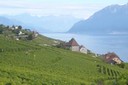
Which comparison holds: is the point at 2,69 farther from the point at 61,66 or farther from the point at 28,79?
the point at 61,66

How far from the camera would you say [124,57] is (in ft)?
483

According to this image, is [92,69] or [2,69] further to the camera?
[92,69]

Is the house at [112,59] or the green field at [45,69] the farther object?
the house at [112,59]

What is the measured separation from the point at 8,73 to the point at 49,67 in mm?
16400

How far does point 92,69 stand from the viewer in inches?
2512

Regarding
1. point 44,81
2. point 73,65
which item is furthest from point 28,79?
point 73,65

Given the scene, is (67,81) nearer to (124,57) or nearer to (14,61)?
(14,61)

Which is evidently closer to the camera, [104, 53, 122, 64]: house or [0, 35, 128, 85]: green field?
[0, 35, 128, 85]: green field

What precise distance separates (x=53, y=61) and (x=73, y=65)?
3.38 meters

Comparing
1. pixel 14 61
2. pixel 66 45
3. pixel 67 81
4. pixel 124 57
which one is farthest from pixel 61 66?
pixel 124 57

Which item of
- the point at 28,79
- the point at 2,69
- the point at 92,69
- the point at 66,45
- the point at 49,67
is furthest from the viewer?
the point at 66,45

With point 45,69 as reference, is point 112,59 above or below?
above

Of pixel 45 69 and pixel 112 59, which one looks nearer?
pixel 45 69

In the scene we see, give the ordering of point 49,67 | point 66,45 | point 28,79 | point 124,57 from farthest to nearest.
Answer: point 124,57 < point 66,45 < point 49,67 < point 28,79
